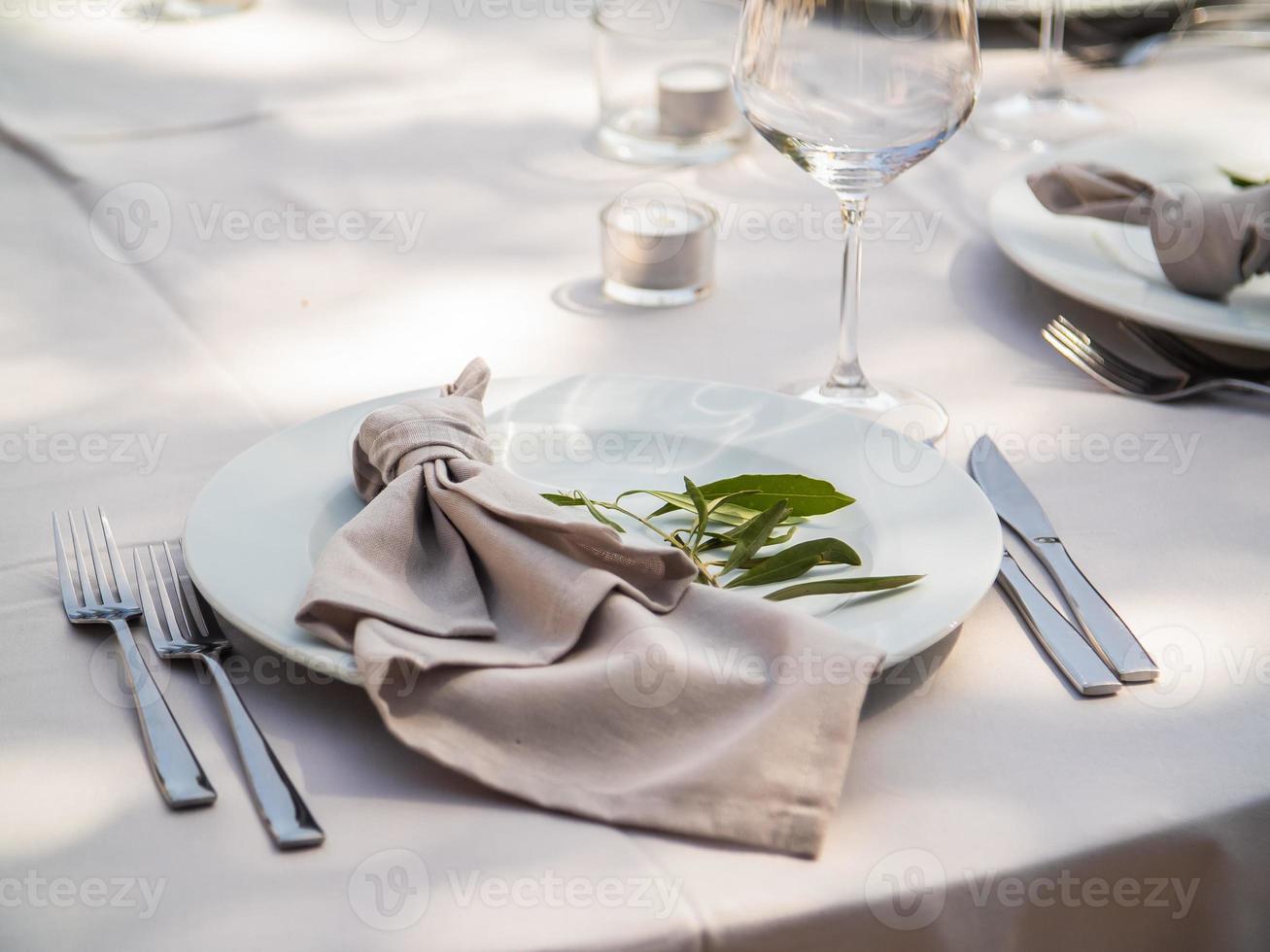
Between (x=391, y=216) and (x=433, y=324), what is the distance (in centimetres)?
Result: 24

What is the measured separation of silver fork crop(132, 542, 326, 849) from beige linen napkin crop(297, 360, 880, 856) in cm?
5

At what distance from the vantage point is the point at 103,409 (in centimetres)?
92

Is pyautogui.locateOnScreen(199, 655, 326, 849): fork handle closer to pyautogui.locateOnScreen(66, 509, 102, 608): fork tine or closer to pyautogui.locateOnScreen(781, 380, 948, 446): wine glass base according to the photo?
pyautogui.locateOnScreen(66, 509, 102, 608): fork tine

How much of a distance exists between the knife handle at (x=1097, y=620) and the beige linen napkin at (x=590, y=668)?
0.16m

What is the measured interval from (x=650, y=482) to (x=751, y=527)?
114 millimetres

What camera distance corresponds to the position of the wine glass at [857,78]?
29.5 inches

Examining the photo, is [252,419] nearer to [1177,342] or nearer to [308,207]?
[308,207]

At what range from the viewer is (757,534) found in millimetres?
660

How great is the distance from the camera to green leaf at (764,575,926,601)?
2.04ft

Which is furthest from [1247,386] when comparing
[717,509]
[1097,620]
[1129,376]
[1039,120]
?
[1039,120]

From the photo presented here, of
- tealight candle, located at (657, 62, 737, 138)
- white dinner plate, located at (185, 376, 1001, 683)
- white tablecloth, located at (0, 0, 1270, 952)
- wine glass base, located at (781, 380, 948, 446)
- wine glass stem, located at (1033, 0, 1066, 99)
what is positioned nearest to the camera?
white tablecloth, located at (0, 0, 1270, 952)

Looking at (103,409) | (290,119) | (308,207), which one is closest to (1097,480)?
(103,409)

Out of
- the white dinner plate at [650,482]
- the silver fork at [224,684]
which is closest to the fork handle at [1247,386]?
the white dinner plate at [650,482]

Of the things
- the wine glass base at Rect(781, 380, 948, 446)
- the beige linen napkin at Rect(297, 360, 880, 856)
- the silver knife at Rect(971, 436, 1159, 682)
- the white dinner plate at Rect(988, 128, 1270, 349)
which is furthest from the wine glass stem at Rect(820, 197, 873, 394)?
the beige linen napkin at Rect(297, 360, 880, 856)
